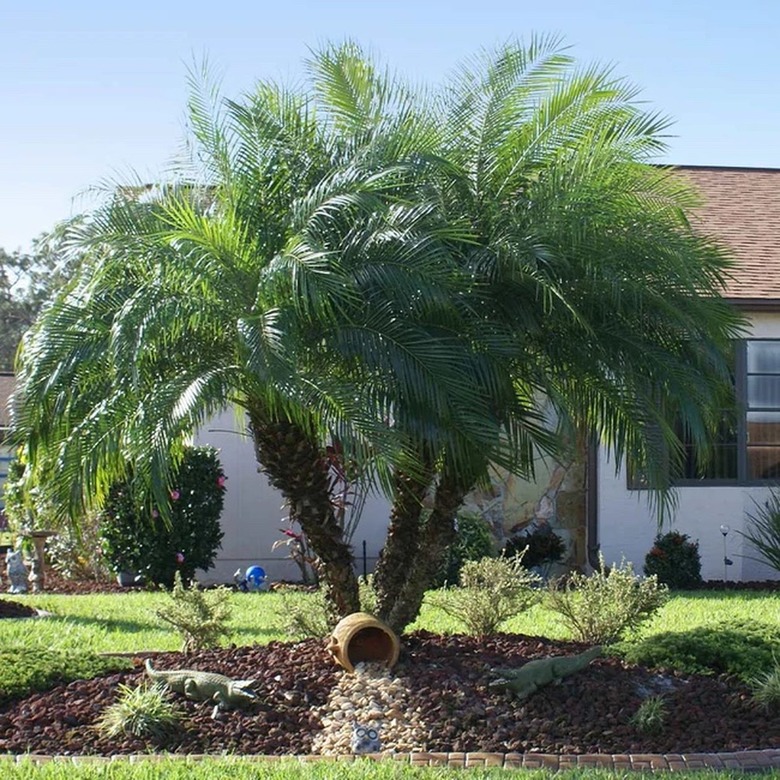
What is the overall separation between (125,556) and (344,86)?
25.2 feet

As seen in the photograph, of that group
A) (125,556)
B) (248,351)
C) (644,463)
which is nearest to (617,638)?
(644,463)

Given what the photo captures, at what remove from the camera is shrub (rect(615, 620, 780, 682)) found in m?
8.54

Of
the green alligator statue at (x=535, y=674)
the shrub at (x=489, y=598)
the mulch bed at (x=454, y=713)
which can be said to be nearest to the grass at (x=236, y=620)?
the shrub at (x=489, y=598)

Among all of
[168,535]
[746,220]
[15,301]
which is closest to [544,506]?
[168,535]

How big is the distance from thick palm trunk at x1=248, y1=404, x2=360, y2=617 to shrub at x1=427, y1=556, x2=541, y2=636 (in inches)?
48.7

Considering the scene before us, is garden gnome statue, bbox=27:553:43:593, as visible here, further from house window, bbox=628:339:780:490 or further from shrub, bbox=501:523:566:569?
house window, bbox=628:339:780:490

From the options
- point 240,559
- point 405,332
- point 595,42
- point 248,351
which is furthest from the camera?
point 240,559

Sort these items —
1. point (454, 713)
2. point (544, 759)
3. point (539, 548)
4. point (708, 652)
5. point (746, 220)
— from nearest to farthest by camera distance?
point (544, 759) < point (454, 713) < point (708, 652) < point (539, 548) < point (746, 220)

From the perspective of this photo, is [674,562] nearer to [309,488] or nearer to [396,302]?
[309,488]

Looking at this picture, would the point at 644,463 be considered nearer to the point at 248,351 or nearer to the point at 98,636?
the point at 248,351

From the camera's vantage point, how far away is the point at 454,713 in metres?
7.45

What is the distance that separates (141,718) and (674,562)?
961 centimetres

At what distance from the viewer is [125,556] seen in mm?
14836

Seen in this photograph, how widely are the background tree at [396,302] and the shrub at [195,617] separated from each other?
3.15 ft
